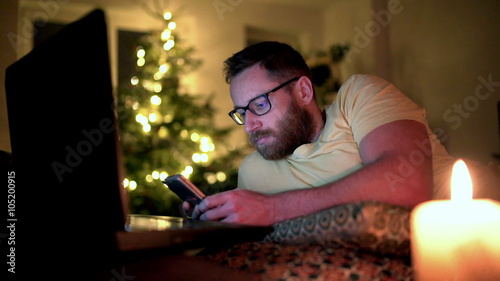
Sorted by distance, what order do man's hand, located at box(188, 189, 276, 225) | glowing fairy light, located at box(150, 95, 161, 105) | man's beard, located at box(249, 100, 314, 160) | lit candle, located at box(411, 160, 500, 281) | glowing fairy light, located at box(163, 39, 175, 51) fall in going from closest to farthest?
lit candle, located at box(411, 160, 500, 281) → man's hand, located at box(188, 189, 276, 225) → man's beard, located at box(249, 100, 314, 160) → glowing fairy light, located at box(150, 95, 161, 105) → glowing fairy light, located at box(163, 39, 175, 51)

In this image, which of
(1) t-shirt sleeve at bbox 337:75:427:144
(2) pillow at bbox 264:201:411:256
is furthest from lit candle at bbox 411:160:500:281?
(1) t-shirt sleeve at bbox 337:75:427:144

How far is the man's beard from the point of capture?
4.72ft

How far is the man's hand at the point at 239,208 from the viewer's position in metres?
0.98

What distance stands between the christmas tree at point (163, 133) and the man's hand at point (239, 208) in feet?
6.78

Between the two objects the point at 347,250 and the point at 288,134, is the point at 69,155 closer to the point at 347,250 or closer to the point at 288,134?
the point at 347,250

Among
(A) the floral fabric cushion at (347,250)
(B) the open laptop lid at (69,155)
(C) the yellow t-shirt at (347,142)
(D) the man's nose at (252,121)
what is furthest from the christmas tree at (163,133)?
(A) the floral fabric cushion at (347,250)

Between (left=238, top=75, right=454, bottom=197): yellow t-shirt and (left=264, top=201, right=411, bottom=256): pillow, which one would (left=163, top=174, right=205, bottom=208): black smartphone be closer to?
(left=238, top=75, right=454, bottom=197): yellow t-shirt

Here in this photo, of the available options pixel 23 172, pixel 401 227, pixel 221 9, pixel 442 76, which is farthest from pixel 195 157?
pixel 401 227

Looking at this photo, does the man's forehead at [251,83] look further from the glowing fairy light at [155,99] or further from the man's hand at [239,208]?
the glowing fairy light at [155,99]

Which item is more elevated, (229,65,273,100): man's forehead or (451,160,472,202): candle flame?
(229,65,273,100): man's forehead

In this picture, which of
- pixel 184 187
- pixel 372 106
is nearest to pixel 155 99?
pixel 184 187

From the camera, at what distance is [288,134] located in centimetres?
144

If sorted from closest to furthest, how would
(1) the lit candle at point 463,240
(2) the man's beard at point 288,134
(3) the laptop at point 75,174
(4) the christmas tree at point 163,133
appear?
(1) the lit candle at point 463,240, (3) the laptop at point 75,174, (2) the man's beard at point 288,134, (4) the christmas tree at point 163,133

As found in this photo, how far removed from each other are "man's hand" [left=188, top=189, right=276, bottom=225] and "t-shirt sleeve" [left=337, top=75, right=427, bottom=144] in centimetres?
36
